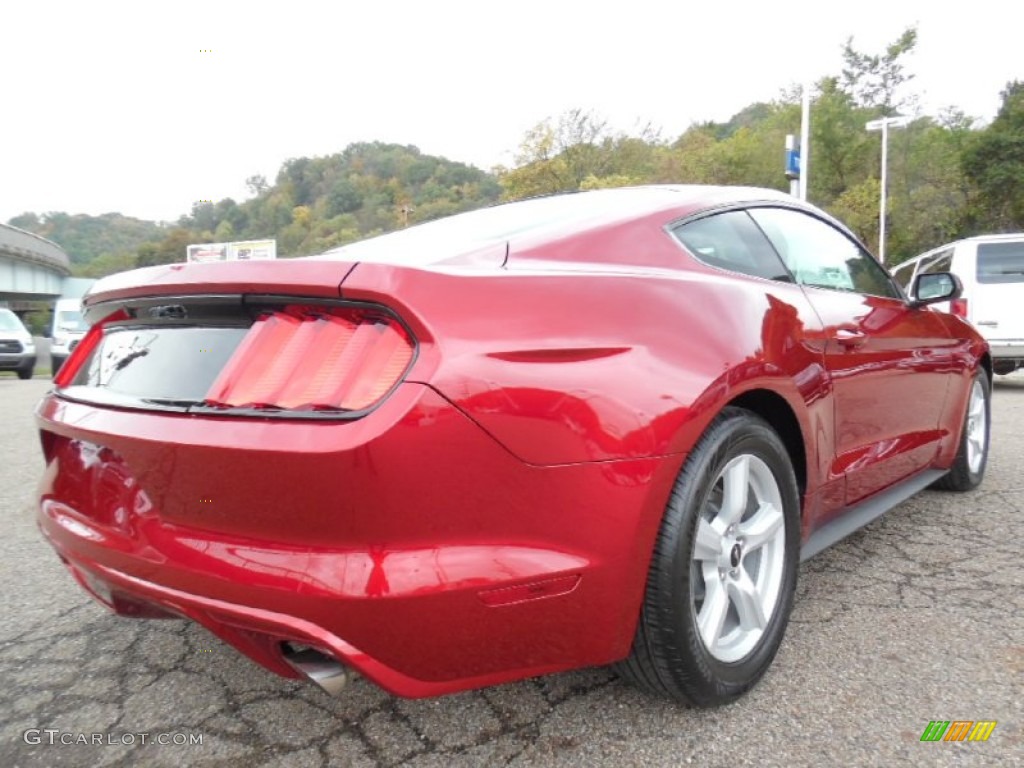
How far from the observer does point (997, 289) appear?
31.0 feet

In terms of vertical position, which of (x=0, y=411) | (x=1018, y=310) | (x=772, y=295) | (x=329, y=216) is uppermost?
(x=329, y=216)

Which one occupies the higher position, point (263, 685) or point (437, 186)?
point (437, 186)

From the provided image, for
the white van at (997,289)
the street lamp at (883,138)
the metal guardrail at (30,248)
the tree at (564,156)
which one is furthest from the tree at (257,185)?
the white van at (997,289)

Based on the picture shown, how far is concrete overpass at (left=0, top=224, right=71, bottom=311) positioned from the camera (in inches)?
1426

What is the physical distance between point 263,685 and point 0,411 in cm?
883

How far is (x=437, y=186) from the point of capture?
56.2m

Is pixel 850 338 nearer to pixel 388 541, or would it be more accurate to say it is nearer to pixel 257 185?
pixel 388 541

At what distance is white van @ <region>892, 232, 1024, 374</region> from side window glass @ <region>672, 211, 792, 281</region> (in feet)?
27.8

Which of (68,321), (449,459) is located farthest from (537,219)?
(68,321)

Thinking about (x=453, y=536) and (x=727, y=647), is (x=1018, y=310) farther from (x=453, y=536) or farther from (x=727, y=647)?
(x=453, y=536)

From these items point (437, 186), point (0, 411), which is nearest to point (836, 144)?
point (437, 186)

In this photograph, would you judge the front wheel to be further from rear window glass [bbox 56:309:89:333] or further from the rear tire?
rear window glass [bbox 56:309:89:333]

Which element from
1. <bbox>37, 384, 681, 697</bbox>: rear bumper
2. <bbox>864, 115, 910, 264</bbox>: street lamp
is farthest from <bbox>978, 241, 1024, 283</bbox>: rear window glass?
<bbox>864, 115, 910, 264</bbox>: street lamp

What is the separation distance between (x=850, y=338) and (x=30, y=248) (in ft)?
152
